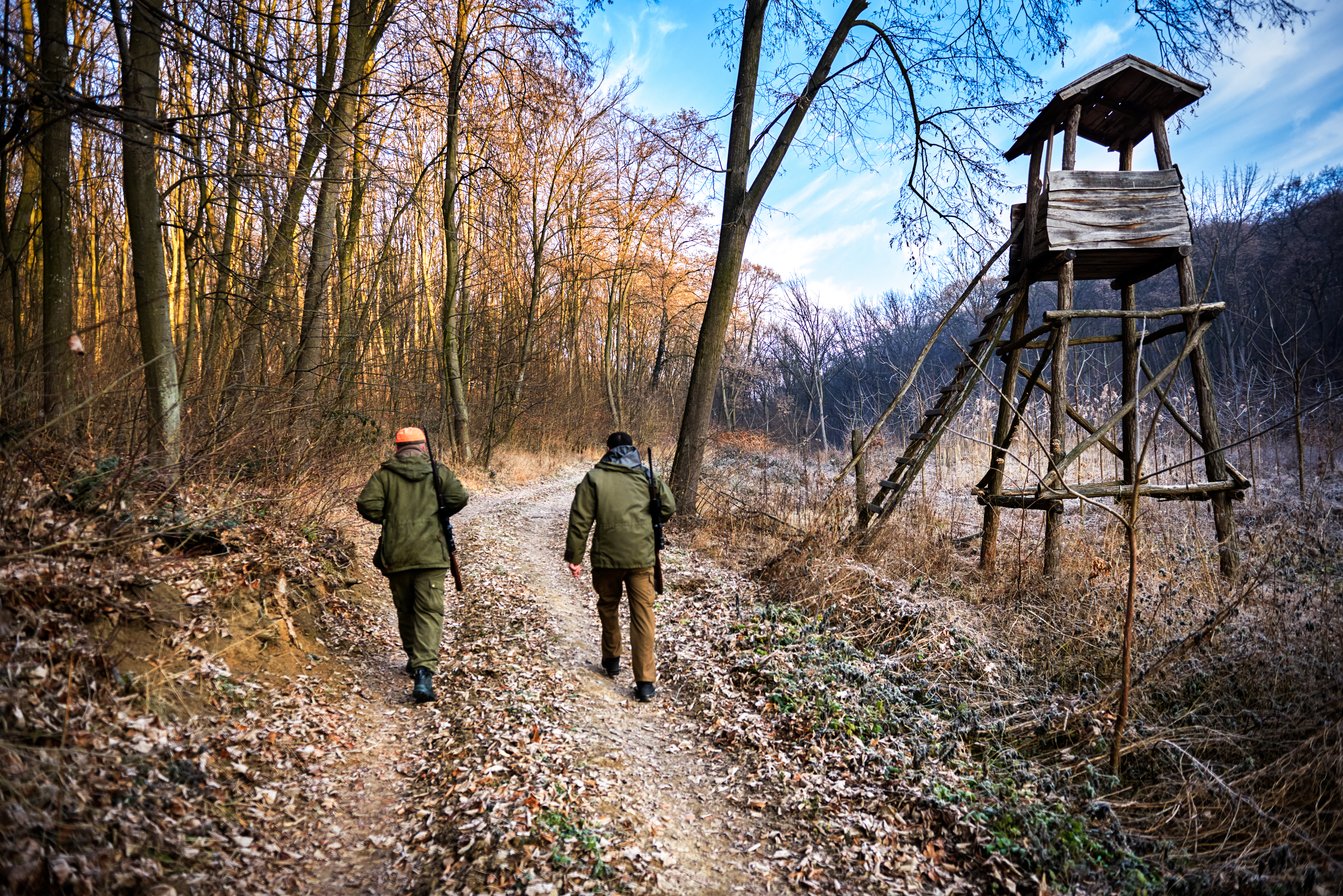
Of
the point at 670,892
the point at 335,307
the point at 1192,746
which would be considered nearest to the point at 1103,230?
the point at 1192,746

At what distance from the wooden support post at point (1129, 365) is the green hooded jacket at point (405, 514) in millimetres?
7764

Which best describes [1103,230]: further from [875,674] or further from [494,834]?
[494,834]

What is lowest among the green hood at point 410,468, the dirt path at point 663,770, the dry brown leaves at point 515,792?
the dirt path at point 663,770

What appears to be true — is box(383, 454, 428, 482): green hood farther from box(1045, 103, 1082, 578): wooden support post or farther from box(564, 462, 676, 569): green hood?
box(1045, 103, 1082, 578): wooden support post

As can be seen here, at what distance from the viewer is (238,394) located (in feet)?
20.9

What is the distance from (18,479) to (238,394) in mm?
2888

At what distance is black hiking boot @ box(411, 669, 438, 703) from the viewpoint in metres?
5.14

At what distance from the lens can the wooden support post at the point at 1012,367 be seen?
788 centimetres

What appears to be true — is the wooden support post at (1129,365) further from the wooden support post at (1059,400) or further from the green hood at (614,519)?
the green hood at (614,519)

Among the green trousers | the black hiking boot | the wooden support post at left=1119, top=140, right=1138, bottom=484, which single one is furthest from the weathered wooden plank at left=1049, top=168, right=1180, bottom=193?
the black hiking boot

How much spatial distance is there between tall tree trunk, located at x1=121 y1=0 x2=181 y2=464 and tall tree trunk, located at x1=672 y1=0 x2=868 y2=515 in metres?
6.56

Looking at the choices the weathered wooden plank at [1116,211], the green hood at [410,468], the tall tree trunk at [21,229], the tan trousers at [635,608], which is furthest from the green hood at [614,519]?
the weathered wooden plank at [1116,211]

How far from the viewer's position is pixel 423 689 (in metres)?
5.14

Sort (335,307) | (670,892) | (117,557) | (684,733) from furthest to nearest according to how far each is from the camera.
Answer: (335,307) → (684,733) → (117,557) → (670,892)
